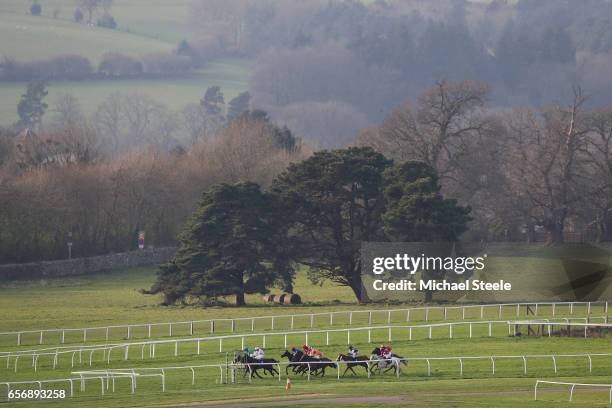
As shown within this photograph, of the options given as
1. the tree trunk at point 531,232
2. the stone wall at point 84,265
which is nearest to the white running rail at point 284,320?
the stone wall at point 84,265

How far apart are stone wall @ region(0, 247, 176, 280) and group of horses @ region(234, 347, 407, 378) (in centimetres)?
4597

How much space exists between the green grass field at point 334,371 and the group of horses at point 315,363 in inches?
13.2

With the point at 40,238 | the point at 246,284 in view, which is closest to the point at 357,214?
the point at 246,284

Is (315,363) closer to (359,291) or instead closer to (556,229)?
(359,291)

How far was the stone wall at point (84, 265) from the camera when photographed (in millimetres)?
92062

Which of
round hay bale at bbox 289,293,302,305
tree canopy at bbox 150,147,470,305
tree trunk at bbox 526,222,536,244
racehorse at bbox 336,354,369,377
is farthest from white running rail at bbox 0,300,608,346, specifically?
tree trunk at bbox 526,222,536,244

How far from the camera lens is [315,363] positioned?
47688 millimetres

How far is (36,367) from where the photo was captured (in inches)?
2004

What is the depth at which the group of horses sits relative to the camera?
4756cm

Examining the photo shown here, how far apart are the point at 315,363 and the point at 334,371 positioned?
1.74 m

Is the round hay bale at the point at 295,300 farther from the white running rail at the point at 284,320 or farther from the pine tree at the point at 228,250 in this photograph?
the white running rail at the point at 284,320

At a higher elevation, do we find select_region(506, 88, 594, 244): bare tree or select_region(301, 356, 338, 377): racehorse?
select_region(506, 88, 594, 244): bare tree

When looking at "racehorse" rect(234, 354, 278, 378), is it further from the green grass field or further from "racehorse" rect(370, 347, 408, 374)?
"racehorse" rect(370, 347, 408, 374)

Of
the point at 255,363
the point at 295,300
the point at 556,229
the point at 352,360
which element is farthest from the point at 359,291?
the point at 556,229
